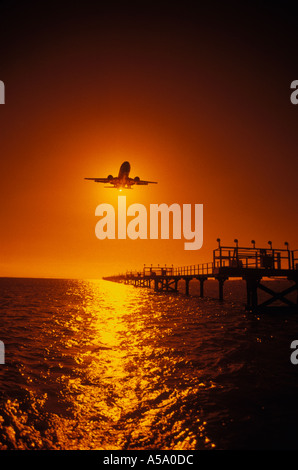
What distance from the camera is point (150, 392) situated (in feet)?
31.3

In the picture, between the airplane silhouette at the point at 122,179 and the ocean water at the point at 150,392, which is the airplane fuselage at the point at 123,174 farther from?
the ocean water at the point at 150,392

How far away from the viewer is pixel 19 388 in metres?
10.1

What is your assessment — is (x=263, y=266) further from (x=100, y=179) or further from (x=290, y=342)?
(x=100, y=179)

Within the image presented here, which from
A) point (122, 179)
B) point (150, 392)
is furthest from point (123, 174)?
point (150, 392)

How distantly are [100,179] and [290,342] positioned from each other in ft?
108

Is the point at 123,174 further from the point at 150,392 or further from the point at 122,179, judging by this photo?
the point at 150,392

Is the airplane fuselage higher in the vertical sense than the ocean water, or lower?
higher

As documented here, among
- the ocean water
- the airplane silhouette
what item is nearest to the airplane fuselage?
the airplane silhouette

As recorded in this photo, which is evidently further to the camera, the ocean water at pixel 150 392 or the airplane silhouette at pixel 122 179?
the airplane silhouette at pixel 122 179

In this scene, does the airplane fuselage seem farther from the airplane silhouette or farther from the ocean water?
the ocean water

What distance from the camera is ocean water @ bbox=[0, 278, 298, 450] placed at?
275 inches

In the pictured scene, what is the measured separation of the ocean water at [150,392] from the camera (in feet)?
22.9

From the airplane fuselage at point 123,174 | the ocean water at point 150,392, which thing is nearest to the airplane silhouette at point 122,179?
the airplane fuselage at point 123,174
